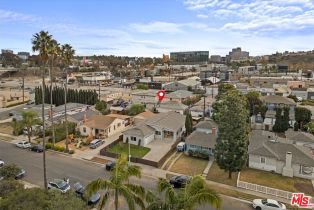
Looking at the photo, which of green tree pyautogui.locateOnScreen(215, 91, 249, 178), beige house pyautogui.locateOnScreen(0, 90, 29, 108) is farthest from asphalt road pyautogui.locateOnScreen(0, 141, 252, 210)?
beige house pyautogui.locateOnScreen(0, 90, 29, 108)

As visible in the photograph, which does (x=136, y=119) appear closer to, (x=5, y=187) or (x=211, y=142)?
(x=211, y=142)

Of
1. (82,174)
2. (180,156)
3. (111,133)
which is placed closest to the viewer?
(82,174)

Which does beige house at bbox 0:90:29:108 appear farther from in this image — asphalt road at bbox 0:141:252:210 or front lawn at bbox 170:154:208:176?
front lawn at bbox 170:154:208:176

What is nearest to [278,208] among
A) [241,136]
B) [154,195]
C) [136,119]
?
[241,136]

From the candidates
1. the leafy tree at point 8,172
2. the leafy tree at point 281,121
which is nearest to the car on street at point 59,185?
the leafy tree at point 8,172
